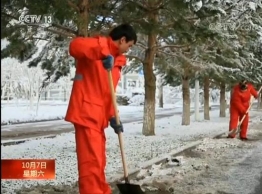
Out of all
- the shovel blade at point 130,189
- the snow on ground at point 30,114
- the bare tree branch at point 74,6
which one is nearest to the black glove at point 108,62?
the shovel blade at point 130,189

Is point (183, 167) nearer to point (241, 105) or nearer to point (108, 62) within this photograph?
point (108, 62)

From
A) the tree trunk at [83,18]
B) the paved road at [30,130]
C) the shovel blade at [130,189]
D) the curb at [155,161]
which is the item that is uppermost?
the tree trunk at [83,18]

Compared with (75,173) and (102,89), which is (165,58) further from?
(102,89)

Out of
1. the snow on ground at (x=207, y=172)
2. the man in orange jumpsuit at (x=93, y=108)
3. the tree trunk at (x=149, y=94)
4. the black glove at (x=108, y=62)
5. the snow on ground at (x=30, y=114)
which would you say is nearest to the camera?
the black glove at (x=108, y=62)

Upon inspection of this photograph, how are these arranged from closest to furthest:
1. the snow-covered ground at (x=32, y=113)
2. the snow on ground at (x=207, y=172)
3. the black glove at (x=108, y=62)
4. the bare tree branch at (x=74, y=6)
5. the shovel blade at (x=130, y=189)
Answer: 1. the black glove at (x=108, y=62)
2. the shovel blade at (x=130, y=189)
3. the snow on ground at (x=207, y=172)
4. the bare tree branch at (x=74, y=6)
5. the snow-covered ground at (x=32, y=113)

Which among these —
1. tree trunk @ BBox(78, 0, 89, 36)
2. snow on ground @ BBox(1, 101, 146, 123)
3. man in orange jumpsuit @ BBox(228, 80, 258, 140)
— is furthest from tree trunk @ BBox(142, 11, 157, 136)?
snow on ground @ BBox(1, 101, 146, 123)

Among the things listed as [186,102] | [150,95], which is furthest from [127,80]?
[150,95]

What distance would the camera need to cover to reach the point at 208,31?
1027 centimetres

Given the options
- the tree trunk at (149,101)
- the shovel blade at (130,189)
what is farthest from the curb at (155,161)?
the tree trunk at (149,101)

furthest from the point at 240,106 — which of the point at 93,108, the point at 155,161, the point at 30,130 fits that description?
the point at 93,108

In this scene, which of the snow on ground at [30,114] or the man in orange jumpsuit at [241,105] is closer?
the man in orange jumpsuit at [241,105]

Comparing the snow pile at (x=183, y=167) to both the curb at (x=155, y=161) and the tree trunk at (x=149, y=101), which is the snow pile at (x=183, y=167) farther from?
the tree trunk at (x=149, y=101)

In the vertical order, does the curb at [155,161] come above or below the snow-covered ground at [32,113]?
above

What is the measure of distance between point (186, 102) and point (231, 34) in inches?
322
